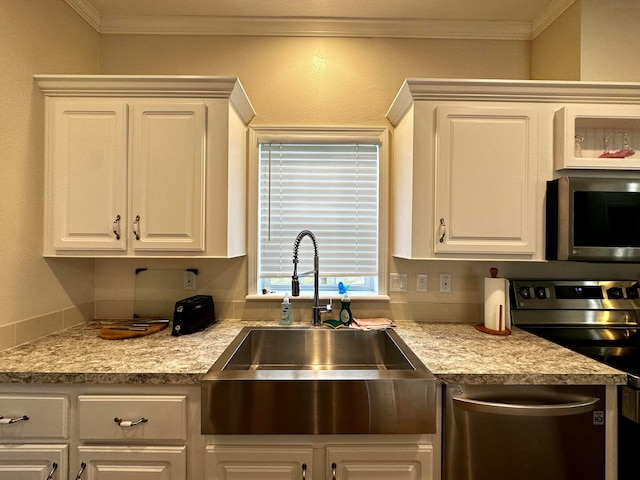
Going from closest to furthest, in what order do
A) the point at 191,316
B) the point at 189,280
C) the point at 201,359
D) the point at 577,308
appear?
1. the point at 201,359
2. the point at 191,316
3. the point at 577,308
4. the point at 189,280

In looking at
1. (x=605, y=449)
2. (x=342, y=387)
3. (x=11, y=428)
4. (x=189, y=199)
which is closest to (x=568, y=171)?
(x=605, y=449)

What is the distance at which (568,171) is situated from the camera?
163 centimetres

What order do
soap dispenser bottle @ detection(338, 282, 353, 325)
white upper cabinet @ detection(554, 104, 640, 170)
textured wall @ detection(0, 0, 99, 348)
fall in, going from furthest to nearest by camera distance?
soap dispenser bottle @ detection(338, 282, 353, 325), white upper cabinet @ detection(554, 104, 640, 170), textured wall @ detection(0, 0, 99, 348)

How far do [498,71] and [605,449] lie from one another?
77.4 inches

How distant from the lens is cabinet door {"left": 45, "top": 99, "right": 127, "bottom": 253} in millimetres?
1622

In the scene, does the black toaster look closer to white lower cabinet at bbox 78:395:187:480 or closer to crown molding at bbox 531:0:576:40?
white lower cabinet at bbox 78:395:187:480

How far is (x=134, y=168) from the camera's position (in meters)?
1.62

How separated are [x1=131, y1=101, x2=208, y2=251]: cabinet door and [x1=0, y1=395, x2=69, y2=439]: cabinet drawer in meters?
0.74

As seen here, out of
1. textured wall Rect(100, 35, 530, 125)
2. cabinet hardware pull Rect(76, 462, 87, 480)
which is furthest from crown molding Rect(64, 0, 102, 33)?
cabinet hardware pull Rect(76, 462, 87, 480)

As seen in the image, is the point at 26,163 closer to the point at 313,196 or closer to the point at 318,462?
the point at 313,196

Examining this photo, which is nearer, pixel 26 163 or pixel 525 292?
pixel 26 163

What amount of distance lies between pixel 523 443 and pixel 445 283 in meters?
0.93

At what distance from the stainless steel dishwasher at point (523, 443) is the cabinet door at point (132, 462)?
969mm

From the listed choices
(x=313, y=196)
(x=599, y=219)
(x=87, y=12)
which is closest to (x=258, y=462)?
(x=313, y=196)
